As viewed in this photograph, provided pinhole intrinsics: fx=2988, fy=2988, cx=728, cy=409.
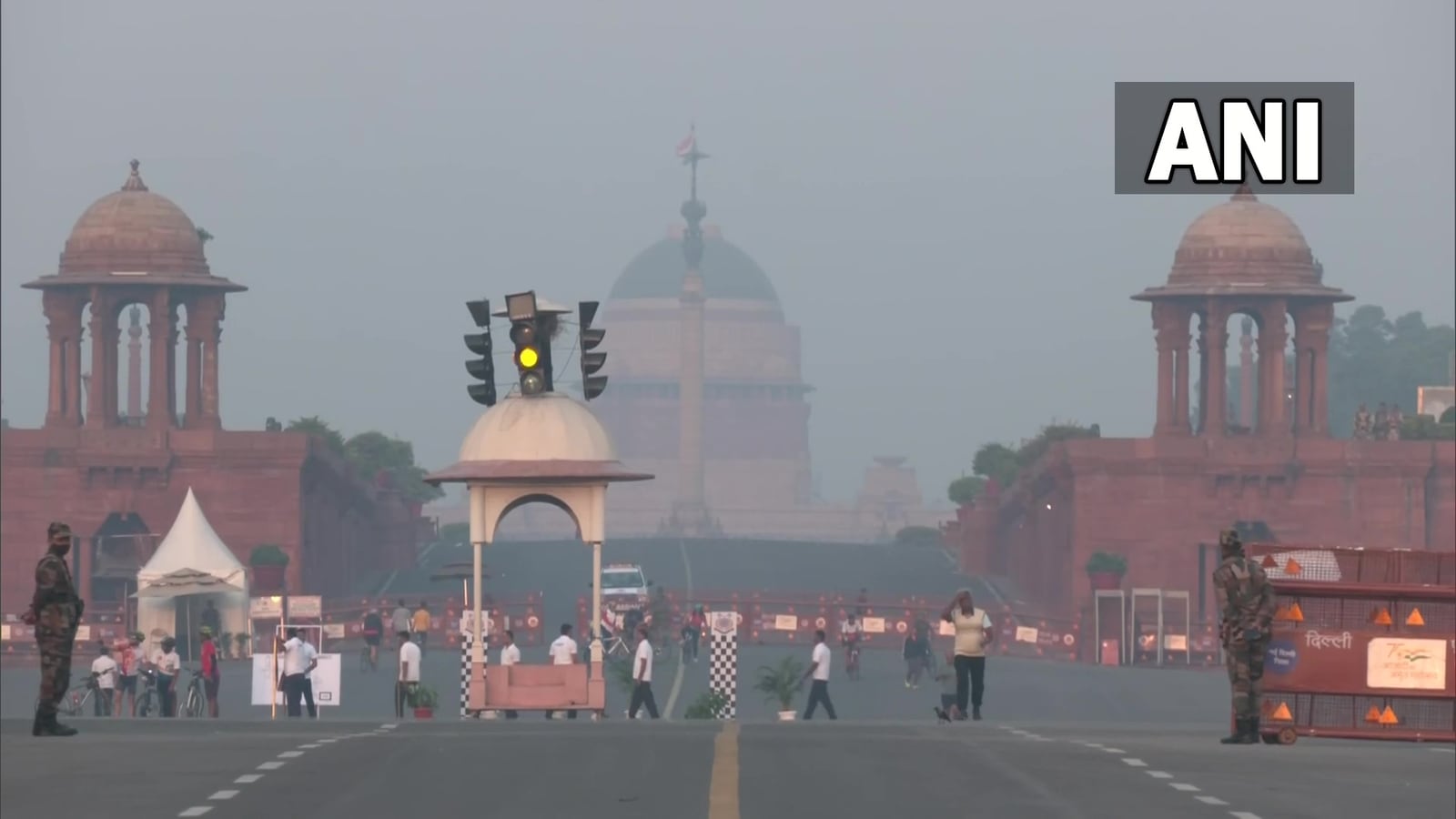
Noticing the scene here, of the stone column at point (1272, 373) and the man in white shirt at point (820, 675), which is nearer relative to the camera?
the man in white shirt at point (820, 675)

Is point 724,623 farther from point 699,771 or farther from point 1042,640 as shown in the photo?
point 1042,640

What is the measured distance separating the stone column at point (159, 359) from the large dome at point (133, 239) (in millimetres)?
1049

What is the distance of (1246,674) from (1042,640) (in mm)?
44653

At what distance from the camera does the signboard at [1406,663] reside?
79.3 ft

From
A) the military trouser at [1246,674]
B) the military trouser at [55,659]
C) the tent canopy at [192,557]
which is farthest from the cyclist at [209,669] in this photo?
the military trouser at [1246,674]

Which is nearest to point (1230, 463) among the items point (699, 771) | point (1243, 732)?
point (1243, 732)

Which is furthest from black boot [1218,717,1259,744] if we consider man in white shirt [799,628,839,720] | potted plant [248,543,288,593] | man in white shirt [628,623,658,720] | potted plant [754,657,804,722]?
potted plant [248,543,288,593]

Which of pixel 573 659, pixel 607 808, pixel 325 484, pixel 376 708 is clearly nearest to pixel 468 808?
pixel 607 808

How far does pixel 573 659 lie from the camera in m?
39.5

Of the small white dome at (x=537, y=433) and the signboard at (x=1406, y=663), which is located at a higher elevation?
the small white dome at (x=537, y=433)

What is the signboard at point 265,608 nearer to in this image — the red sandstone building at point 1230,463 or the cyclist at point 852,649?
the cyclist at point 852,649

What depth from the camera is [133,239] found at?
8431 centimetres

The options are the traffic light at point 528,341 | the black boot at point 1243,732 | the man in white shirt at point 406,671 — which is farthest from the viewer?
the man in white shirt at point 406,671

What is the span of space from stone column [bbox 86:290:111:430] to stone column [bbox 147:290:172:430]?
128 cm
